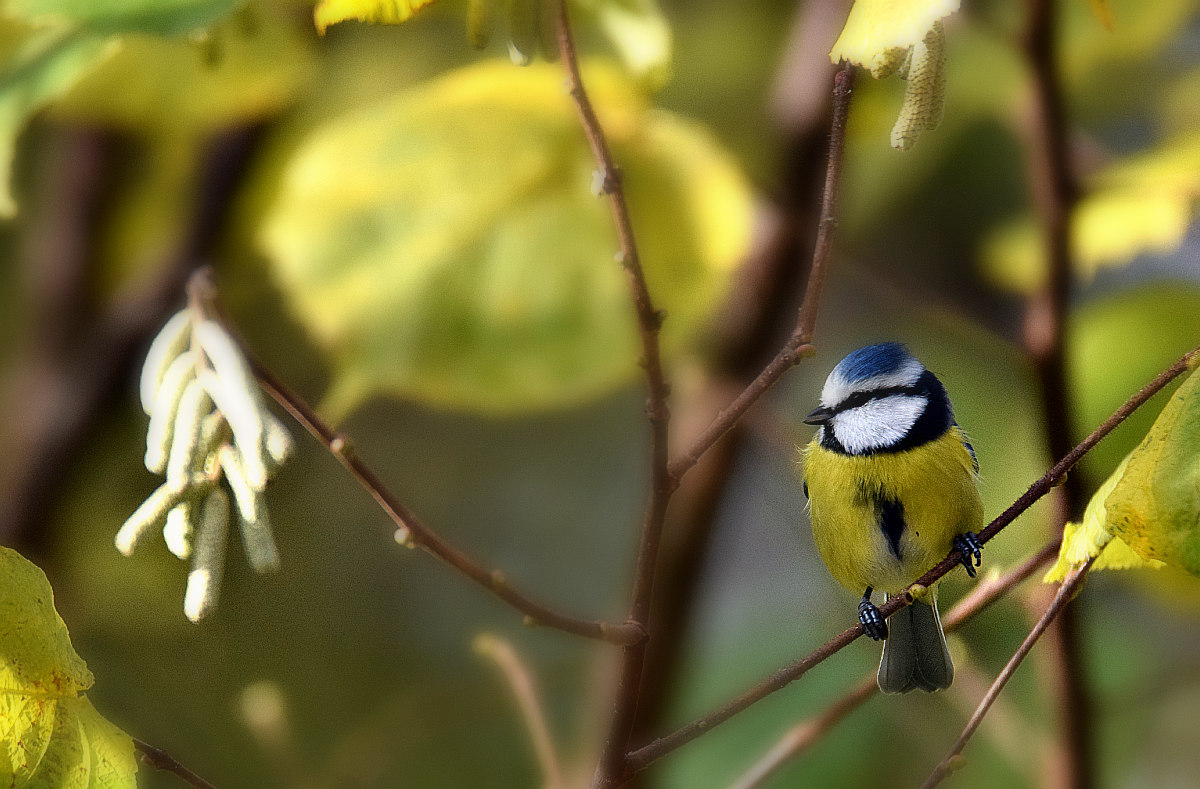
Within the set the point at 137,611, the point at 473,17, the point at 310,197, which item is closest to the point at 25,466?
the point at 137,611

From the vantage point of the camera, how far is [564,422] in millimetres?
615

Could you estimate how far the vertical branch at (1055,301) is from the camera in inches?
10.9

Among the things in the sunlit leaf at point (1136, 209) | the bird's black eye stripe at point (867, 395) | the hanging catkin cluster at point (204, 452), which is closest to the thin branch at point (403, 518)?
the hanging catkin cluster at point (204, 452)

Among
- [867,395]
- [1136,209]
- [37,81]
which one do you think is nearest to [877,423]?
[867,395]

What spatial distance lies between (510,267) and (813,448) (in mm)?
111

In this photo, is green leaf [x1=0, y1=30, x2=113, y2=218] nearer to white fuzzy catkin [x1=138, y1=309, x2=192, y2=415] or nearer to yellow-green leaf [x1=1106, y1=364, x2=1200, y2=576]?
white fuzzy catkin [x1=138, y1=309, x2=192, y2=415]

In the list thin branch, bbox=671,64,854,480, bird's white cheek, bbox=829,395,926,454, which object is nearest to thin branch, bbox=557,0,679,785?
thin branch, bbox=671,64,854,480

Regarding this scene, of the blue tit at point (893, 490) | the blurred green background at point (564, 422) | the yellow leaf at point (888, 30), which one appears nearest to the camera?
the yellow leaf at point (888, 30)

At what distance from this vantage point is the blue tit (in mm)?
268

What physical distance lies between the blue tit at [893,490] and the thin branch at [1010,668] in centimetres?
4

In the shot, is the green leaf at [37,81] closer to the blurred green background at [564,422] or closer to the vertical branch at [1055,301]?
the blurred green background at [564,422]

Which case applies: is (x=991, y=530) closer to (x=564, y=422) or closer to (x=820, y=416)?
(x=820, y=416)

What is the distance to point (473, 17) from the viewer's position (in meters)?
0.24

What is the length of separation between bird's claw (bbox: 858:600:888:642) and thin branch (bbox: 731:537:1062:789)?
1cm
